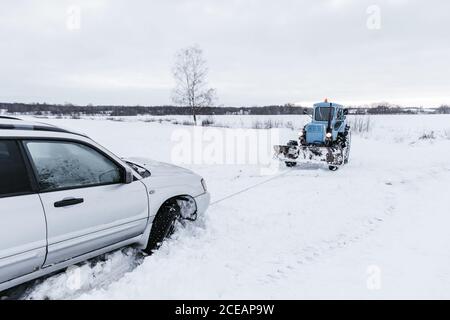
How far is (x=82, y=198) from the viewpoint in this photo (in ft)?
10.3

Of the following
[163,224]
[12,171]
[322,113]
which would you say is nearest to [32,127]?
[12,171]

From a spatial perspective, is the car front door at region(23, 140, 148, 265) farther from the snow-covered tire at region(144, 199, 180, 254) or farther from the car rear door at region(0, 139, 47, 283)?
the snow-covered tire at region(144, 199, 180, 254)

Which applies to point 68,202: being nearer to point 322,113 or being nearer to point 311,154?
point 311,154

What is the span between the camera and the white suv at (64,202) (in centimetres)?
270

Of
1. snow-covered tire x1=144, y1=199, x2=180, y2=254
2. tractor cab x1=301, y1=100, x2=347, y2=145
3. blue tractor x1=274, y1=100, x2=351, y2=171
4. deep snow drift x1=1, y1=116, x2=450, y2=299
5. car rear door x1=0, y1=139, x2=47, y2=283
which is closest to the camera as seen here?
car rear door x1=0, y1=139, x2=47, y2=283

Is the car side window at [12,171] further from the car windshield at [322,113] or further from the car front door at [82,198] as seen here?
the car windshield at [322,113]

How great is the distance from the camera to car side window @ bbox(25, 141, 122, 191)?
301 centimetres

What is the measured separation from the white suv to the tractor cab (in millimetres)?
8247

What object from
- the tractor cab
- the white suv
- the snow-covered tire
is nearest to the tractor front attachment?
the tractor cab

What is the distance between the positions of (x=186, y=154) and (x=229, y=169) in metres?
3.82

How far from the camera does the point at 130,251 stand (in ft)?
13.3

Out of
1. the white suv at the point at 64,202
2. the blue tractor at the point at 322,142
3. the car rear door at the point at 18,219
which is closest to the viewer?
the car rear door at the point at 18,219

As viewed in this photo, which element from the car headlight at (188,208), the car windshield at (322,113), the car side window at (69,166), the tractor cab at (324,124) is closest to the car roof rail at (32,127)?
the car side window at (69,166)
